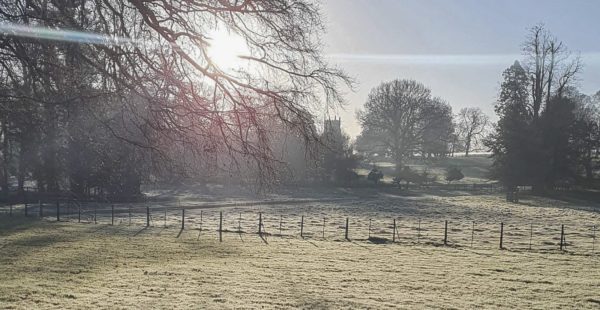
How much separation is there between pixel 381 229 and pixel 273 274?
12.5m

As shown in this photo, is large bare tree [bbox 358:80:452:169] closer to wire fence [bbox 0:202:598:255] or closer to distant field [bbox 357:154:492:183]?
distant field [bbox 357:154:492:183]

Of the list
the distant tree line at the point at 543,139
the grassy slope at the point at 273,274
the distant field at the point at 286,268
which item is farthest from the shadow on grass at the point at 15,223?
the distant tree line at the point at 543,139

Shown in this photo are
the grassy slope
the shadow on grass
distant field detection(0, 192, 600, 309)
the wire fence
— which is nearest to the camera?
the grassy slope

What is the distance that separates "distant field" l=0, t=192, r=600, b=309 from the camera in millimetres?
10492

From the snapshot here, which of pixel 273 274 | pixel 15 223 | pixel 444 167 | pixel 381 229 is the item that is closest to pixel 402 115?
pixel 444 167

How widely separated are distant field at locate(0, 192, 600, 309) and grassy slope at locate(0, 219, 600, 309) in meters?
0.03

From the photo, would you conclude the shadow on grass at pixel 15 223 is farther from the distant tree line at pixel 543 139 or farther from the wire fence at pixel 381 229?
the distant tree line at pixel 543 139

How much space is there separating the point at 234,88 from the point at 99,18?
6.94 ft

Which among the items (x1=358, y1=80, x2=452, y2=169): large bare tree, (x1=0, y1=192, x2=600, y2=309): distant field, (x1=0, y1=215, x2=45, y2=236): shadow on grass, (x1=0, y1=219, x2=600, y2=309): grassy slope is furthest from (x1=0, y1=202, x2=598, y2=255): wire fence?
(x1=358, y1=80, x2=452, y2=169): large bare tree

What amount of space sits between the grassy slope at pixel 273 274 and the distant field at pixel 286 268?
0.03m

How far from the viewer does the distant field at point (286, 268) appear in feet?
34.4

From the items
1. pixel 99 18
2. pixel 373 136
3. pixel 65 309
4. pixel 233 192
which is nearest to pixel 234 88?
pixel 99 18

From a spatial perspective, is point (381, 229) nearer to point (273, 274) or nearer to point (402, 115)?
point (273, 274)

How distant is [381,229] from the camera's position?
24.9 meters
